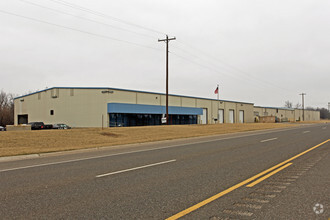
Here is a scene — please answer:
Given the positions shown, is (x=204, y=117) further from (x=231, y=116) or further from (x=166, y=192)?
(x=166, y=192)

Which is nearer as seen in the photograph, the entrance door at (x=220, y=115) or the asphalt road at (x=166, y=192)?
the asphalt road at (x=166, y=192)

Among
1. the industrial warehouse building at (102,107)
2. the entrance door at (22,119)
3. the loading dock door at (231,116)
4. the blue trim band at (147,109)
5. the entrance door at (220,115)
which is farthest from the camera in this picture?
the loading dock door at (231,116)

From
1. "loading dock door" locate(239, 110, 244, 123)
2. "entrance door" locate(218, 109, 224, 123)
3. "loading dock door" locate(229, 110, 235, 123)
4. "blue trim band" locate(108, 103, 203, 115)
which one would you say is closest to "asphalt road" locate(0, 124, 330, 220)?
"blue trim band" locate(108, 103, 203, 115)

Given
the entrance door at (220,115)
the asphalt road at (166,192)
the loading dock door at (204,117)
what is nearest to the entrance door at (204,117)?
the loading dock door at (204,117)

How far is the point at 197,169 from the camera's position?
307 inches

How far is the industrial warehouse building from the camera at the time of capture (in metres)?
44.4

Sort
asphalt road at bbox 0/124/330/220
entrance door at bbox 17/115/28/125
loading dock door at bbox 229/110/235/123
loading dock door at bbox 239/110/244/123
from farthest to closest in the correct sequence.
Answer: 1. loading dock door at bbox 239/110/244/123
2. loading dock door at bbox 229/110/235/123
3. entrance door at bbox 17/115/28/125
4. asphalt road at bbox 0/124/330/220

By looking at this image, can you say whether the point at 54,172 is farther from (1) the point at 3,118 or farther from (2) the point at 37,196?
(1) the point at 3,118

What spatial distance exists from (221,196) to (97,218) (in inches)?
94.6

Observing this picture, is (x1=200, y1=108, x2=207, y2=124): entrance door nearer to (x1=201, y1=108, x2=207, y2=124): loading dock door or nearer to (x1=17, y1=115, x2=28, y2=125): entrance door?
(x1=201, y1=108, x2=207, y2=124): loading dock door

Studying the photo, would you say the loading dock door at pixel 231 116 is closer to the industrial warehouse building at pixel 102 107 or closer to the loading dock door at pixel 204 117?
the loading dock door at pixel 204 117

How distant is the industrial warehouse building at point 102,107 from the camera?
44.4m

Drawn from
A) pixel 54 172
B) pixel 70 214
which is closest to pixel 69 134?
pixel 54 172

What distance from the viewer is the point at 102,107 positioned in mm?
44250
